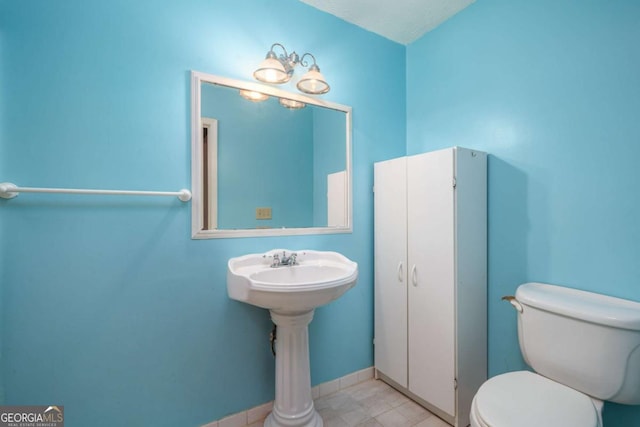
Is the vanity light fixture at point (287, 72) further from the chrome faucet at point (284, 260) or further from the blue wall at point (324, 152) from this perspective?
the chrome faucet at point (284, 260)

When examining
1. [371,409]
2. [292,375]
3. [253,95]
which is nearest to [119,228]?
[253,95]

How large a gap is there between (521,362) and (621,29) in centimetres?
158

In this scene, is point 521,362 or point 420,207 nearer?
point 521,362

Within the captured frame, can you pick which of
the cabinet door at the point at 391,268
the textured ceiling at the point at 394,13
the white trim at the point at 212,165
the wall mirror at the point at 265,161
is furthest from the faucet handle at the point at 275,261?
the textured ceiling at the point at 394,13

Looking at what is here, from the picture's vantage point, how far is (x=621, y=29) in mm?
1159

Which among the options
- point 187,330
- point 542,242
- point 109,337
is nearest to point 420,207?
point 542,242

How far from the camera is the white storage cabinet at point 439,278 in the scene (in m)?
1.45

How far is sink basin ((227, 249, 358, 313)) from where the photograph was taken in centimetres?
113

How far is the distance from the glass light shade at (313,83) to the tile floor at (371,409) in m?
1.83

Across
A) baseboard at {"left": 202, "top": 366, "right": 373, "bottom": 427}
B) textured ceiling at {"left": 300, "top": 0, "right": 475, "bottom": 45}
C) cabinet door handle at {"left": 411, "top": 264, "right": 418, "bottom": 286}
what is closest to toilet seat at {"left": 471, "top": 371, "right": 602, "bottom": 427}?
cabinet door handle at {"left": 411, "top": 264, "right": 418, "bottom": 286}

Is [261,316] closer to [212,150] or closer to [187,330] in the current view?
[187,330]

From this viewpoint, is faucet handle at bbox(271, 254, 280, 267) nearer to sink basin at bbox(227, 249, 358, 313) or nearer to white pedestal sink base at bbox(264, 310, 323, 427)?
sink basin at bbox(227, 249, 358, 313)

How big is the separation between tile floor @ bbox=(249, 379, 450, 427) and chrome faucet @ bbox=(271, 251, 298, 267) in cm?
87
